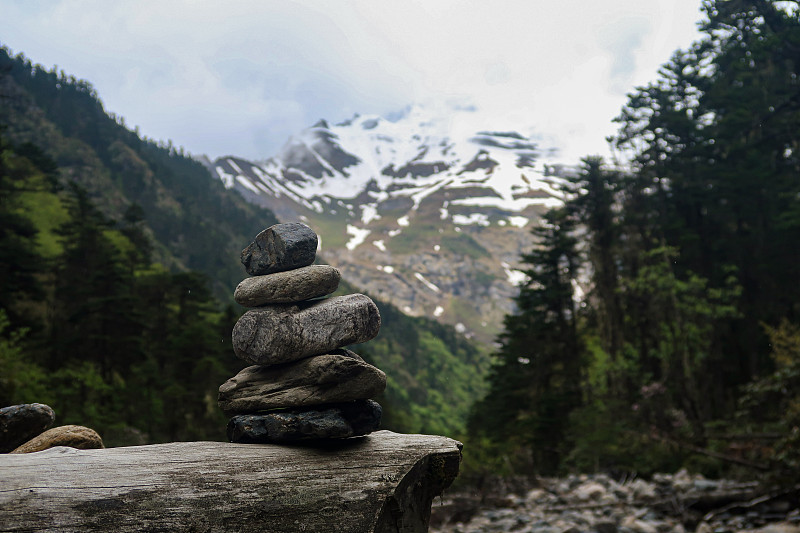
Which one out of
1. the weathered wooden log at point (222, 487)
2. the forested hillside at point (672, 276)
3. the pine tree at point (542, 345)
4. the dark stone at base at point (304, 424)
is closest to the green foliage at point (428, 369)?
the pine tree at point (542, 345)

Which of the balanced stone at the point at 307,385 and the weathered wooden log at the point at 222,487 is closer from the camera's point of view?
the weathered wooden log at the point at 222,487

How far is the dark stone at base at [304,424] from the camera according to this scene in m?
5.04

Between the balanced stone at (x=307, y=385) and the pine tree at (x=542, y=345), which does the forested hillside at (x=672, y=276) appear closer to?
the pine tree at (x=542, y=345)

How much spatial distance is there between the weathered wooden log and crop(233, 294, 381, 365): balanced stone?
906 millimetres

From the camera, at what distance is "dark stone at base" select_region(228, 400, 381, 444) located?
5.04 meters

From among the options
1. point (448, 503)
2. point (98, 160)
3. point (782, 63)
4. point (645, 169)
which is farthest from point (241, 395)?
point (98, 160)

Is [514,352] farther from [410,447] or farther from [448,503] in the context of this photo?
[410,447]

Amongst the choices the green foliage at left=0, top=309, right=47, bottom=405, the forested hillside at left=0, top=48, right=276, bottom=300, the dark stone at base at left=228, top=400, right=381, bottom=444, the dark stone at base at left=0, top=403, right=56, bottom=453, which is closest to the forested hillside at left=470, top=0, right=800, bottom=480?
the dark stone at base at left=228, top=400, right=381, bottom=444

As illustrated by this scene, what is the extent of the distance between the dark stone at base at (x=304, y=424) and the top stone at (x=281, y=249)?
1.52 metres

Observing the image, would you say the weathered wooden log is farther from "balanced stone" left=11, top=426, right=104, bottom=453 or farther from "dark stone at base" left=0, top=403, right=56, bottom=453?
"dark stone at base" left=0, top=403, right=56, bottom=453

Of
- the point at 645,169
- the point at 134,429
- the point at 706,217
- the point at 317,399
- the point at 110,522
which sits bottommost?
the point at 134,429

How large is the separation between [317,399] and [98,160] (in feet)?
323

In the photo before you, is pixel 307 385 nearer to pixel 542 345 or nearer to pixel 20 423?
pixel 20 423

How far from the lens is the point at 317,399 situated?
5.24 metres
